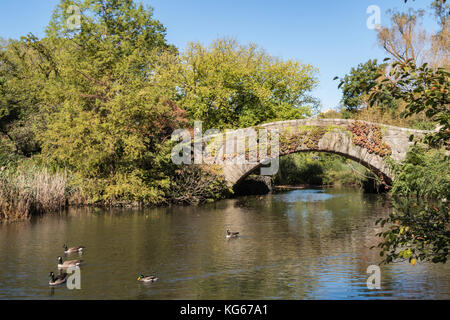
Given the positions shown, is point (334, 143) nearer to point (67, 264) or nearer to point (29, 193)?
point (29, 193)

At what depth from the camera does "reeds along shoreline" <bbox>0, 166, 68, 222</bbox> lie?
17.4 meters

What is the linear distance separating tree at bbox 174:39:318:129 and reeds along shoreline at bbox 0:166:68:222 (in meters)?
12.2

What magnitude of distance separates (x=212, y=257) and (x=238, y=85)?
71.6ft

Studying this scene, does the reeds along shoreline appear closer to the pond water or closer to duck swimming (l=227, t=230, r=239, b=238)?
the pond water

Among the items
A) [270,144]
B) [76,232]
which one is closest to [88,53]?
[270,144]

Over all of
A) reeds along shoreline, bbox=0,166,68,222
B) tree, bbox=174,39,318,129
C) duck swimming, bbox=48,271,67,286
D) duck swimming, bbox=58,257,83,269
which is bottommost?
duck swimming, bbox=48,271,67,286

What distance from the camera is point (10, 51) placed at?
1362 inches

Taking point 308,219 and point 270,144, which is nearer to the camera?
Result: point 308,219

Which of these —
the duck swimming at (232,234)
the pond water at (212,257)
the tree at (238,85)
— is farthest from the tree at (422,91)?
the tree at (238,85)

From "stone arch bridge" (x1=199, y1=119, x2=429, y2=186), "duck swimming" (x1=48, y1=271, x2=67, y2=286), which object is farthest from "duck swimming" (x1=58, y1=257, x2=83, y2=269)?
"stone arch bridge" (x1=199, y1=119, x2=429, y2=186)

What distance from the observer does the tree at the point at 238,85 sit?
31156 millimetres
